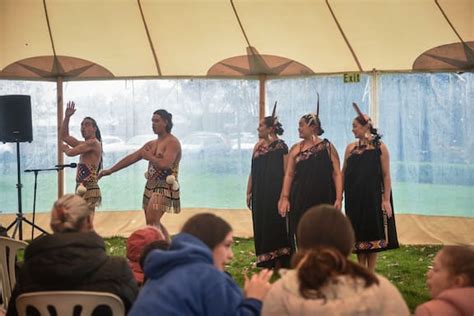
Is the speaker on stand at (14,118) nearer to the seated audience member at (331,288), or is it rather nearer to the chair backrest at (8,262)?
the chair backrest at (8,262)

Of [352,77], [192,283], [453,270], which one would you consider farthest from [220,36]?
[192,283]

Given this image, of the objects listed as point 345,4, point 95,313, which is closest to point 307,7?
point 345,4

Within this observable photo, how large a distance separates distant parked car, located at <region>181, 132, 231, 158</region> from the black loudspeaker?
193cm

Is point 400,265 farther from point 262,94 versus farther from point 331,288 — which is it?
point 331,288

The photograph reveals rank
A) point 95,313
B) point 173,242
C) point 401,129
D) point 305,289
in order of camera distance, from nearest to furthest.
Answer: point 305,289
point 173,242
point 95,313
point 401,129

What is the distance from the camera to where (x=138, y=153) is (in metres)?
5.79

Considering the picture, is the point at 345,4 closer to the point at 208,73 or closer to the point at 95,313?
the point at 208,73

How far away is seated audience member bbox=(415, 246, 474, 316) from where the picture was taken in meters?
2.09

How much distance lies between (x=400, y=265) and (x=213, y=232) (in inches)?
172

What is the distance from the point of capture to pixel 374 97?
23.1 ft

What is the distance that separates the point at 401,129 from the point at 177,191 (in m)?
2.72

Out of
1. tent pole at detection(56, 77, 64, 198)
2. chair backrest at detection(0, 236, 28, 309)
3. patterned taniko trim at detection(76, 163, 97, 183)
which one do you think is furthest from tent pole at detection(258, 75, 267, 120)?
chair backrest at detection(0, 236, 28, 309)

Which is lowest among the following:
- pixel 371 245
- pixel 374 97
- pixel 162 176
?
pixel 371 245

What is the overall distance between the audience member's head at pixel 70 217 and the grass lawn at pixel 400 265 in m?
2.73
